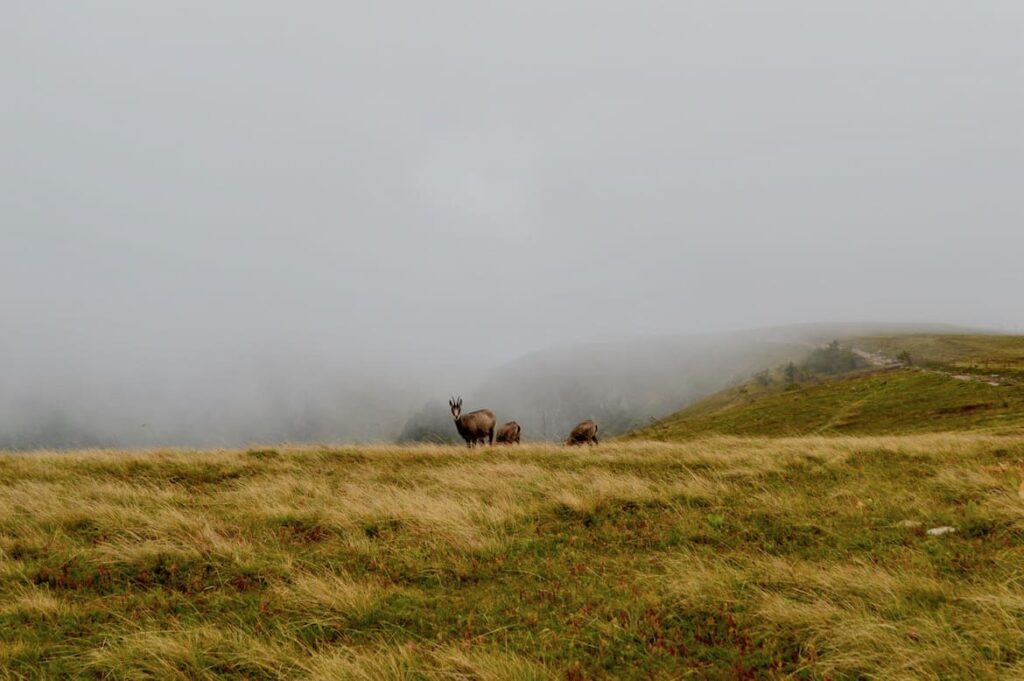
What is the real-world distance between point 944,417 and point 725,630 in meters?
51.1

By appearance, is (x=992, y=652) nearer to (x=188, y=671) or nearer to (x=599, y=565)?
(x=599, y=565)

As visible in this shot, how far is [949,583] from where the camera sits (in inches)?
251

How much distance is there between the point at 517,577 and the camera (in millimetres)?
7480

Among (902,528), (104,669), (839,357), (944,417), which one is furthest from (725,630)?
(839,357)

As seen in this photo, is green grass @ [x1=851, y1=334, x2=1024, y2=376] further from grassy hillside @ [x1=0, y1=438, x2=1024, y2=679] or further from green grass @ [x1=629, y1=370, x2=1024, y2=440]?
grassy hillside @ [x1=0, y1=438, x2=1024, y2=679]

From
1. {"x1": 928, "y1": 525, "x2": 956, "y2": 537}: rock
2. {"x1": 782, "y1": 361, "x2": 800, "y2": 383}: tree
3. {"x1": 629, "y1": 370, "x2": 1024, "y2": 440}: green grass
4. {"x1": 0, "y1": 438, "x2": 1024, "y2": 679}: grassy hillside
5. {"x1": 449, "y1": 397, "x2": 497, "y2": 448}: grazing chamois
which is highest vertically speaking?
{"x1": 0, "y1": 438, "x2": 1024, "y2": 679}: grassy hillside

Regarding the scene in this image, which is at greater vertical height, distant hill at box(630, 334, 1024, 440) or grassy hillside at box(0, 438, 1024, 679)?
grassy hillside at box(0, 438, 1024, 679)

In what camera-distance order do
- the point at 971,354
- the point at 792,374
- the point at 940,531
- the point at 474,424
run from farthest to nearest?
the point at 792,374 → the point at 971,354 → the point at 474,424 → the point at 940,531

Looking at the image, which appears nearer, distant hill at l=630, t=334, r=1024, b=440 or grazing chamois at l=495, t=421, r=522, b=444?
grazing chamois at l=495, t=421, r=522, b=444

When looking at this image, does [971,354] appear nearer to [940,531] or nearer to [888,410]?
[888,410]

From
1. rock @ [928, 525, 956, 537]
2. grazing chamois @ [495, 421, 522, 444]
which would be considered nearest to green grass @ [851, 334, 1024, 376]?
grazing chamois @ [495, 421, 522, 444]

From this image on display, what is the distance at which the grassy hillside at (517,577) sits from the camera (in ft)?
16.7

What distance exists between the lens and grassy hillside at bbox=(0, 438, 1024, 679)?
5086mm

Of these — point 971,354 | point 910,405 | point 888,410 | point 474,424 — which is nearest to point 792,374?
point 971,354
